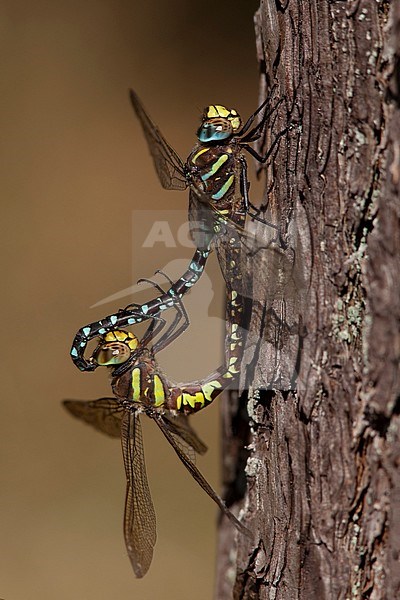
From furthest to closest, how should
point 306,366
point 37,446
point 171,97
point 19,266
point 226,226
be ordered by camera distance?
1. point 171,97
2. point 19,266
3. point 37,446
4. point 226,226
5. point 306,366

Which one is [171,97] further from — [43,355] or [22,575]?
[22,575]

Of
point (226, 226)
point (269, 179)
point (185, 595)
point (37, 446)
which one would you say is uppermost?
point (269, 179)

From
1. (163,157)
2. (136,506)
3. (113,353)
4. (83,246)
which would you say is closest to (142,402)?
(113,353)

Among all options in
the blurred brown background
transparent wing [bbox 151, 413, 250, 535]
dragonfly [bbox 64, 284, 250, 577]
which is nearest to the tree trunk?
transparent wing [bbox 151, 413, 250, 535]

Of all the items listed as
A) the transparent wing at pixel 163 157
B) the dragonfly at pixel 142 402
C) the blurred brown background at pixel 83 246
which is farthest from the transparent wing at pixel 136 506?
the blurred brown background at pixel 83 246

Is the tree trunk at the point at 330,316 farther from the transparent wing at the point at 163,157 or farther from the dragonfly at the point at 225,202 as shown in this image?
the transparent wing at the point at 163,157

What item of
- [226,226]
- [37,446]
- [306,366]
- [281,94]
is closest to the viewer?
[306,366]

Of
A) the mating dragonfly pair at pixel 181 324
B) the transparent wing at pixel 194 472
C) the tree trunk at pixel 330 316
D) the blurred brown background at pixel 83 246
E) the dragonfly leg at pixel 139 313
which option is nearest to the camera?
the tree trunk at pixel 330 316

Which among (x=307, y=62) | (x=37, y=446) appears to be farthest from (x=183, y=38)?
(x=307, y=62)

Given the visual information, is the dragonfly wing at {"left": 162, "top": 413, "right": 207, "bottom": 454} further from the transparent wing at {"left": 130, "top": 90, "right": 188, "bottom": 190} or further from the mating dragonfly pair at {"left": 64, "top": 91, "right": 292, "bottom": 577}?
the transparent wing at {"left": 130, "top": 90, "right": 188, "bottom": 190}
